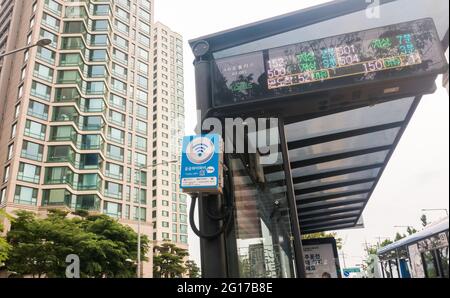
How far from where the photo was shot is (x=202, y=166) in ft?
11.0

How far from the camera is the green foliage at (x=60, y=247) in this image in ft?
81.0

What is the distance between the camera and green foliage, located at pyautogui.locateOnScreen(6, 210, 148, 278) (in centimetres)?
2469

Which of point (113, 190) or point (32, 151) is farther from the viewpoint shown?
point (113, 190)

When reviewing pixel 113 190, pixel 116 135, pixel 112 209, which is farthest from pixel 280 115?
pixel 116 135

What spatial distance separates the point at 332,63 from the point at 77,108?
4313 centimetres

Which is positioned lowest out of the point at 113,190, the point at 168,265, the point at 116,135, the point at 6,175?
the point at 168,265

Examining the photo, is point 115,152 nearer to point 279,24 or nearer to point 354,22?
point 279,24

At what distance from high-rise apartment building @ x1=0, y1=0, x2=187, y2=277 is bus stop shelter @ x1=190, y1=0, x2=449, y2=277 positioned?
26.9m

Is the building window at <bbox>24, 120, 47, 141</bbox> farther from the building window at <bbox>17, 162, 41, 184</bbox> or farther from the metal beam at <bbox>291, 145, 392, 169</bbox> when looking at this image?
the metal beam at <bbox>291, 145, 392, 169</bbox>

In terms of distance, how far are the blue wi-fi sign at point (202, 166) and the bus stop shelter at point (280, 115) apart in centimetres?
37

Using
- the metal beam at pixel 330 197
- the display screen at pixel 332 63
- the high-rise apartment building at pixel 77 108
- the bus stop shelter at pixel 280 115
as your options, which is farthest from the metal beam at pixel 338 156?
the high-rise apartment building at pixel 77 108

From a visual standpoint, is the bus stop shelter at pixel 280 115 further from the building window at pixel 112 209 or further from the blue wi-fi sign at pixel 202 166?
the building window at pixel 112 209

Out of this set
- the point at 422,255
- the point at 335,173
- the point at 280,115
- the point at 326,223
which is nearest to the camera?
the point at 280,115

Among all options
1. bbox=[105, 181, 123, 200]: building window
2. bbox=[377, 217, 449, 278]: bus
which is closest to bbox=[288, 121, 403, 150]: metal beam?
bbox=[377, 217, 449, 278]: bus
